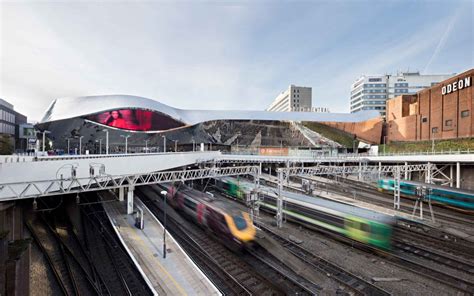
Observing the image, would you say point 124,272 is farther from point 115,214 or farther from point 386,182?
point 386,182

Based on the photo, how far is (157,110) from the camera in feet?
234

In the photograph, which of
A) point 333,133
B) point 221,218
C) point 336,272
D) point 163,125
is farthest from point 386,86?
point 221,218

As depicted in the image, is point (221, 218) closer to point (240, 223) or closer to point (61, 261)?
point (240, 223)

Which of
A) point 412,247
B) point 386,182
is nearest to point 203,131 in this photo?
point 386,182

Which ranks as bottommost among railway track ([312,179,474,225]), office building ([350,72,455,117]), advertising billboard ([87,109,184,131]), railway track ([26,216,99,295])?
railway track ([26,216,99,295])

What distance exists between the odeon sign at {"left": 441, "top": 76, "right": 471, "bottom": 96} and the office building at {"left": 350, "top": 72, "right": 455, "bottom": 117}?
187 ft

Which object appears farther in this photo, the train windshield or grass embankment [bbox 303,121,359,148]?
grass embankment [bbox 303,121,359,148]

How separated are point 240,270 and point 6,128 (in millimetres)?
83709

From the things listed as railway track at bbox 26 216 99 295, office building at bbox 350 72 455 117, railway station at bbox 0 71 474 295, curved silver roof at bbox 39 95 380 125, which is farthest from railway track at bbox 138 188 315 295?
office building at bbox 350 72 455 117

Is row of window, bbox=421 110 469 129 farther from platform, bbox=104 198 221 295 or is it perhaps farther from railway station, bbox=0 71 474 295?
platform, bbox=104 198 221 295

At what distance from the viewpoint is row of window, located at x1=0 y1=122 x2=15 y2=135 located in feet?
199

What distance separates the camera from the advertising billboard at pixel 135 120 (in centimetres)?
6446

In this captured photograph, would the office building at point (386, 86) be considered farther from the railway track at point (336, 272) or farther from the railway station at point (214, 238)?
the railway track at point (336, 272)

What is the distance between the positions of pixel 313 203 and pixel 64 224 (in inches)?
875
